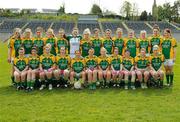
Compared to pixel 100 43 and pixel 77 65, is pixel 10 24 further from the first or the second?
pixel 77 65

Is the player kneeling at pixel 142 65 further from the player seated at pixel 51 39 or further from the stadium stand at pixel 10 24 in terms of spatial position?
the stadium stand at pixel 10 24

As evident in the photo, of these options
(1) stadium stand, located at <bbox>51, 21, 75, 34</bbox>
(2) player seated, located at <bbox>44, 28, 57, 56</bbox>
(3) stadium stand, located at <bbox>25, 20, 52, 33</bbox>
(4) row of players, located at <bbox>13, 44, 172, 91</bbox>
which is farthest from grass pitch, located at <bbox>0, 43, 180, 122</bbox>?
(3) stadium stand, located at <bbox>25, 20, 52, 33</bbox>

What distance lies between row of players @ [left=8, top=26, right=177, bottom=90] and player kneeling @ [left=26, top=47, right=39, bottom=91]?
408 millimetres

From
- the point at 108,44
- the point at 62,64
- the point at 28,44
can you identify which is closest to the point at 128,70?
the point at 108,44

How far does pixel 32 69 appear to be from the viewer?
383 inches

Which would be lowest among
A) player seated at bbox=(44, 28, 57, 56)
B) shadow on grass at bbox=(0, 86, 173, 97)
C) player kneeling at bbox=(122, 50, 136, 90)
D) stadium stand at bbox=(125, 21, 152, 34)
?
shadow on grass at bbox=(0, 86, 173, 97)

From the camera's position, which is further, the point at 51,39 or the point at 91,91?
the point at 51,39

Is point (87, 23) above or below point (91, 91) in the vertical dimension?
above

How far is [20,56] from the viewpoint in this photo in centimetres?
971

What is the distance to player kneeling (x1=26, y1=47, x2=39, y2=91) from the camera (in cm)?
953

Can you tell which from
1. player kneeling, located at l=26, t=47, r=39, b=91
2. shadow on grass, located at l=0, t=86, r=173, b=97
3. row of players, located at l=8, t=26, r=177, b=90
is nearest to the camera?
shadow on grass, located at l=0, t=86, r=173, b=97

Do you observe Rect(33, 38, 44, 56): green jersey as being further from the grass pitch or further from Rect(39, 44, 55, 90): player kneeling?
the grass pitch

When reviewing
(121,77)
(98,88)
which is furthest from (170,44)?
(98,88)

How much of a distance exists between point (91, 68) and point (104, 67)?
35 cm
